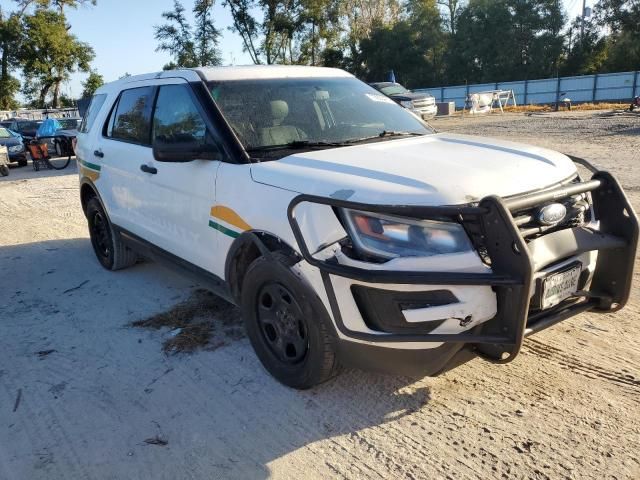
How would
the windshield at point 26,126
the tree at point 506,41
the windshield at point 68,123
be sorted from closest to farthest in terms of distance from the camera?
the windshield at point 68,123 → the windshield at point 26,126 → the tree at point 506,41

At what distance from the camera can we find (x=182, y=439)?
2.97 meters

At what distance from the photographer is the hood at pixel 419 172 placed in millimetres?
2615

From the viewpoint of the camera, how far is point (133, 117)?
4.80 meters

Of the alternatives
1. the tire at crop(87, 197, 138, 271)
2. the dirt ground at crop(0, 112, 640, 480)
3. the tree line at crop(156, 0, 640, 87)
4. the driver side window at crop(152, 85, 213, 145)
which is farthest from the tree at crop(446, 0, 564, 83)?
the driver side window at crop(152, 85, 213, 145)

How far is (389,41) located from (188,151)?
4967 cm

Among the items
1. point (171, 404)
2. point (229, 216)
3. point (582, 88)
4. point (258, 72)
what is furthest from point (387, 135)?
point (582, 88)

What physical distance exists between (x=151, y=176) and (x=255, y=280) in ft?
5.28

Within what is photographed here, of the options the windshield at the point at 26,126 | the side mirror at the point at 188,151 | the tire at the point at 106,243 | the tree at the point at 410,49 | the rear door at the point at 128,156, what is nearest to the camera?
the side mirror at the point at 188,151

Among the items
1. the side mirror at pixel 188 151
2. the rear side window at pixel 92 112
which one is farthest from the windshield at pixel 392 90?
the side mirror at pixel 188 151

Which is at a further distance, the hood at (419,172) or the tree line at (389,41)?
the tree line at (389,41)

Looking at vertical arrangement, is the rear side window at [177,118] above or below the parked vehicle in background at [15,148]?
above

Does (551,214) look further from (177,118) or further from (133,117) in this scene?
(133,117)

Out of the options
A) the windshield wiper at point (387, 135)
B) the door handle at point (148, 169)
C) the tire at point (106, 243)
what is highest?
the windshield wiper at point (387, 135)

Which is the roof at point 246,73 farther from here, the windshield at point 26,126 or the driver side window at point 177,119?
the windshield at point 26,126
